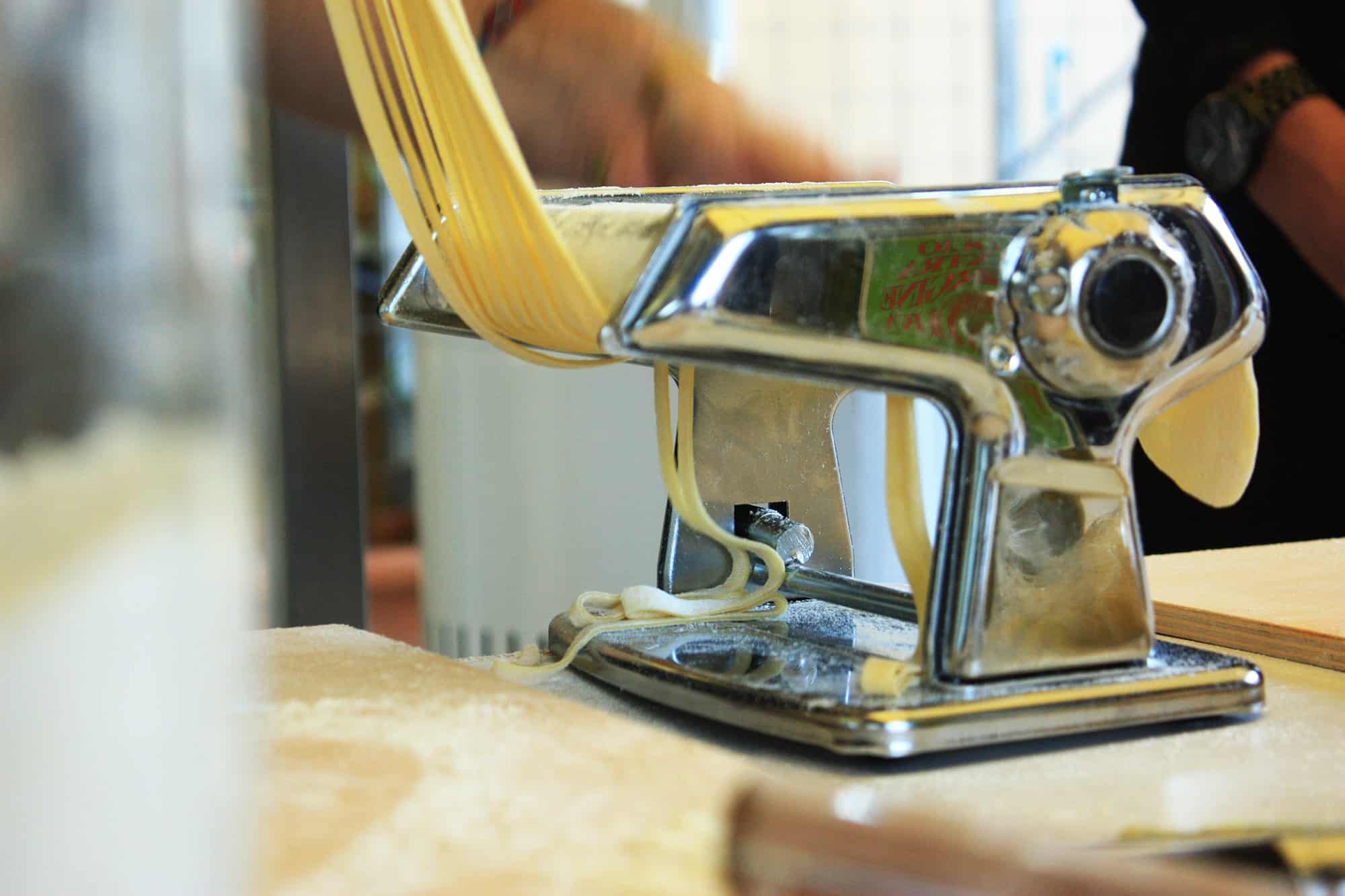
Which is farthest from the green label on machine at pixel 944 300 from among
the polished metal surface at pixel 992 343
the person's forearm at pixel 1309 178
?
the person's forearm at pixel 1309 178

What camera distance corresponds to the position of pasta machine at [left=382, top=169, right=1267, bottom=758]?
392 millimetres

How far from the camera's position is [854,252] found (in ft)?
1.34

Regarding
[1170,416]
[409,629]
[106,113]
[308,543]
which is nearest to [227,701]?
[106,113]

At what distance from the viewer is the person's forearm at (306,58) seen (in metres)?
0.76

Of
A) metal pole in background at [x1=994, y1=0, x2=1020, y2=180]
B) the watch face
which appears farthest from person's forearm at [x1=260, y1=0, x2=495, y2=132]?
metal pole in background at [x1=994, y1=0, x2=1020, y2=180]

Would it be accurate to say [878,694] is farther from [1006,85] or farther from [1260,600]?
[1006,85]

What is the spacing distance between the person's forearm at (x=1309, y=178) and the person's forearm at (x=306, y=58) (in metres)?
0.58

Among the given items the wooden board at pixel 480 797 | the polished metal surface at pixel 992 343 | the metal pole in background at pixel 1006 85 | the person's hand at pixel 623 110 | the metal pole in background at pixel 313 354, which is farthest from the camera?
the metal pole in background at pixel 1006 85

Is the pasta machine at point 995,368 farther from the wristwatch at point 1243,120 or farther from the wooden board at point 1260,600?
the wristwatch at point 1243,120

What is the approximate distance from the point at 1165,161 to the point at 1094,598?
2.62 ft

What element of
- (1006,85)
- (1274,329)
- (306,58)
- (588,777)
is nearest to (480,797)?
(588,777)

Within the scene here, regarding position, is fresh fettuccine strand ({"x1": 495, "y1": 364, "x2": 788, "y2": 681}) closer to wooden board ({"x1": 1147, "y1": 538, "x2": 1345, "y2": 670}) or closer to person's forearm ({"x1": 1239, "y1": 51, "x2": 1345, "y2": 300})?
A: wooden board ({"x1": 1147, "y1": 538, "x2": 1345, "y2": 670})

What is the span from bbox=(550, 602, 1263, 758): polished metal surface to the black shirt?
734mm

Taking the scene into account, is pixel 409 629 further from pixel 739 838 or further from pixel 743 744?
pixel 739 838
